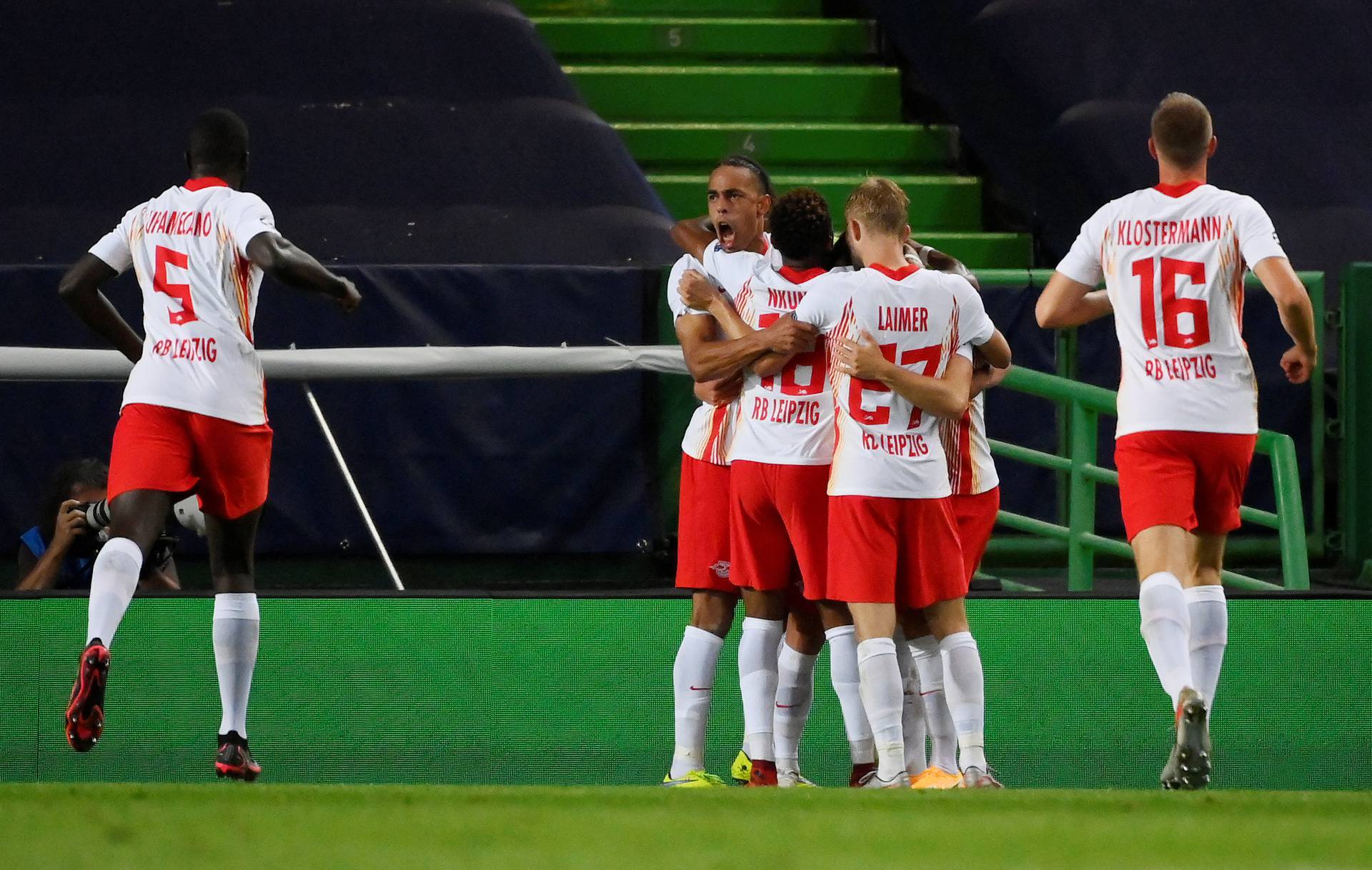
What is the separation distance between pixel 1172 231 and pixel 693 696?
76.3 inches

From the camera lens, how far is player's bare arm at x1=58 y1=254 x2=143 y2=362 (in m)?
5.89

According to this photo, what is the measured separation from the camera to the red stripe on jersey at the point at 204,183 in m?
5.86

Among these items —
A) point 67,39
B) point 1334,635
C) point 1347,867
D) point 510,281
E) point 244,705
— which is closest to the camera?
point 1347,867

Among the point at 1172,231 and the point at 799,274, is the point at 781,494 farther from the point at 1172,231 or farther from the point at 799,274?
the point at 1172,231

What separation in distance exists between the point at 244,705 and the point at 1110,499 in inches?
188

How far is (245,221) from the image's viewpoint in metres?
5.72

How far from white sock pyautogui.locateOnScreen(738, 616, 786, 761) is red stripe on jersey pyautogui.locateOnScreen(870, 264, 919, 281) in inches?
43.2

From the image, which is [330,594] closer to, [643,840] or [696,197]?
[643,840]

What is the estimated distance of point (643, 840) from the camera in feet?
14.1

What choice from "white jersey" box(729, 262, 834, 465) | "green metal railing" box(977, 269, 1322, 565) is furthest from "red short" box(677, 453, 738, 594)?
"green metal railing" box(977, 269, 1322, 565)

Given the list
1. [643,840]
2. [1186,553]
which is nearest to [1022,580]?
[1186,553]

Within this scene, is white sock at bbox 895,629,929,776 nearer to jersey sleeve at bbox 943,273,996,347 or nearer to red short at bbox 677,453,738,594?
red short at bbox 677,453,738,594

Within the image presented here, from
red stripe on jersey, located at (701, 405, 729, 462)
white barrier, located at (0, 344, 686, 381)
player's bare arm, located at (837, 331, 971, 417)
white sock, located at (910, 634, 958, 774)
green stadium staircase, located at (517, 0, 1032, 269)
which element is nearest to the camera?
player's bare arm, located at (837, 331, 971, 417)

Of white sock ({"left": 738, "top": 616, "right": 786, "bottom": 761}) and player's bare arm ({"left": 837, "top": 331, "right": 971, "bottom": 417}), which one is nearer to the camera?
player's bare arm ({"left": 837, "top": 331, "right": 971, "bottom": 417})
